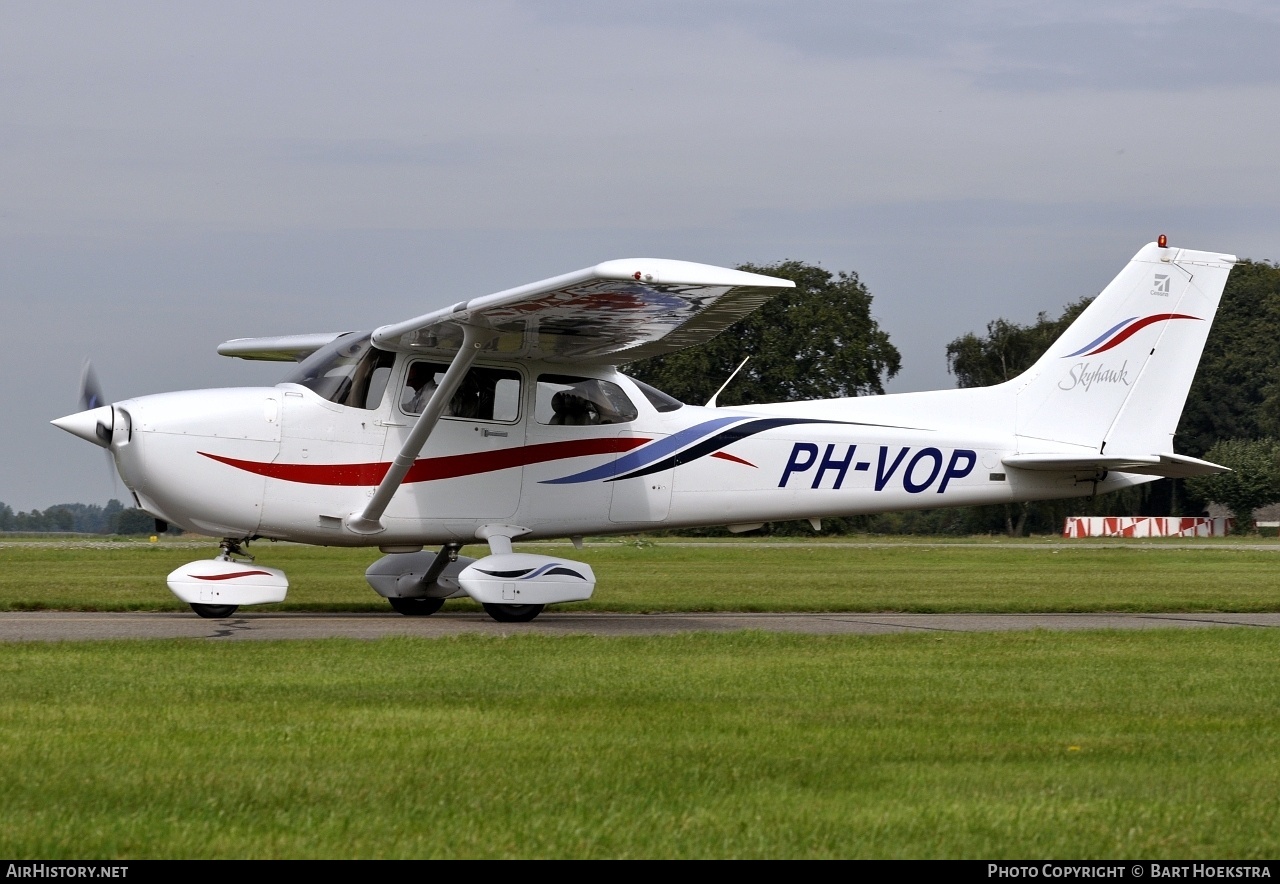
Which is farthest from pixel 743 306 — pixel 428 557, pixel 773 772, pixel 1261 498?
pixel 1261 498

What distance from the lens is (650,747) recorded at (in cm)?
660

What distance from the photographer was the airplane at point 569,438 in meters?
13.1

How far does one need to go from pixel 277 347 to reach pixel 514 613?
197 inches

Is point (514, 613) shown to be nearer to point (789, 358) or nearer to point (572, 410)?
point (572, 410)

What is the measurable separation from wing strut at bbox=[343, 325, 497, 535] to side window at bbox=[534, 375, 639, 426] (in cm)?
97

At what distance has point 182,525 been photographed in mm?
13547

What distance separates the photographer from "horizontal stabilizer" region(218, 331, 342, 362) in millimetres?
16500

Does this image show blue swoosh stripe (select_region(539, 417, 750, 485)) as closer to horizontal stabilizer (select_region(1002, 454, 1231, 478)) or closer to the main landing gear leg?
the main landing gear leg

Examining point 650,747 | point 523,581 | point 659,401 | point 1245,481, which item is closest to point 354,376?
point 523,581

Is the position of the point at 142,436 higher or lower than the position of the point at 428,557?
higher

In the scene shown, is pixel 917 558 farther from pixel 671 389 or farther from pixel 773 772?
pixel 671 389

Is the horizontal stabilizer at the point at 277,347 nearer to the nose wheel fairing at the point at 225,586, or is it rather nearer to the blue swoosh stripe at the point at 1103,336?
the nose wheel fairing at the point at 225,586

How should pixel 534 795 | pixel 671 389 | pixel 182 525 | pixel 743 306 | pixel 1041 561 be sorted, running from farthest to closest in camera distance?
pixel 671 389 < pixel 1041 561 < pixel 182 525 < pixel 743 306 < pixel 534 795

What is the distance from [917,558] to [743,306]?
21305mm
